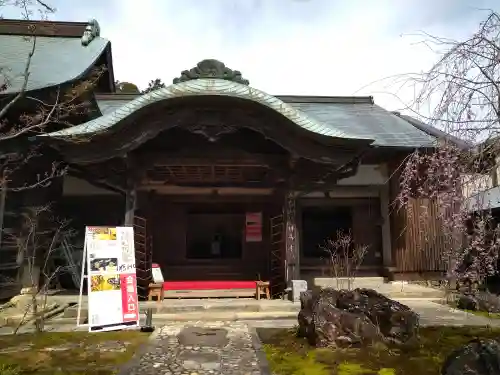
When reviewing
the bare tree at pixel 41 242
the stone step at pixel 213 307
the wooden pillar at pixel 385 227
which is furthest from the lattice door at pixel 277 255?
the bare tree at pixel 41 242

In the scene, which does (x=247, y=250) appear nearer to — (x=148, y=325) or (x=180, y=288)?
(x=180, y=288)

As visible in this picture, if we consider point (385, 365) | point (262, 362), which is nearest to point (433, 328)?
point (385, 365)

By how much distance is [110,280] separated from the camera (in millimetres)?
8266

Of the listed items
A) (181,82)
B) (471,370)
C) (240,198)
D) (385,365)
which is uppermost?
(181,82)

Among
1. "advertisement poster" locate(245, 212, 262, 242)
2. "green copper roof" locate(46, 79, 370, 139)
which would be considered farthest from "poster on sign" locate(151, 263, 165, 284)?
"green copper roof" locate(46, 79, 370, 139)

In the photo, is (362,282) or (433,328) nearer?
(433,328)

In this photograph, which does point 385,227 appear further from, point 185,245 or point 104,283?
point 104,283

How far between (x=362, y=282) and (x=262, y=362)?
8512 millimetres

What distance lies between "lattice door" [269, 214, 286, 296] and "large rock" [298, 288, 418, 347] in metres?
4.43

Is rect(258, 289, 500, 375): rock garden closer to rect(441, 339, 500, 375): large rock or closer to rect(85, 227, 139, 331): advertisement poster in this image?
rect(441, 339, 500, 375): large rock

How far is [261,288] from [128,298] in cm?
406

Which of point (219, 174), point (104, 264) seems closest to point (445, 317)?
point (219, 174)

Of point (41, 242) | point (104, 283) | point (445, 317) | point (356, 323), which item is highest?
point (41, 242)

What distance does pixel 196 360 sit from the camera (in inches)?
234
